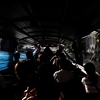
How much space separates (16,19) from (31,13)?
945mm

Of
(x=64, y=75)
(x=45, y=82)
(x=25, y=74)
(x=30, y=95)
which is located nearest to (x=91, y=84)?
(x=64, y=75)

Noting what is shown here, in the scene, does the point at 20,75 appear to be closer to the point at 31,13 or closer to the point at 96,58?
the point at 31,13

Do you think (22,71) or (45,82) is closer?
(45,82)

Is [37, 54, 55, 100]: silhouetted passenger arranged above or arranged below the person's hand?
above

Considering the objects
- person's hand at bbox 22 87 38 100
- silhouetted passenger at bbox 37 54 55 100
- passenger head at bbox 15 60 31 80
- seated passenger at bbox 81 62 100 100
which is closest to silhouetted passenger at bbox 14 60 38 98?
passenger head at bbox 15 60 31 80

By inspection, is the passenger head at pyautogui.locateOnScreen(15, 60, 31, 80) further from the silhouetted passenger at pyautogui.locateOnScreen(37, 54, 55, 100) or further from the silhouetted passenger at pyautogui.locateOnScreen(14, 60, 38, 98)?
the silhouetted passenger at pyautogui.locateOnScreen(37, 54, 55, 100)

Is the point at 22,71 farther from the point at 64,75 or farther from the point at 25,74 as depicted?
the point at 64,75

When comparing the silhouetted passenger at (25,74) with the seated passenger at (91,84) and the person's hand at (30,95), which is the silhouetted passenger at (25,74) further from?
the seated passenger at (91,84)

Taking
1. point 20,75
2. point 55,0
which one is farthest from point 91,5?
point 20,75

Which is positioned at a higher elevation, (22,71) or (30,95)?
(22,71)

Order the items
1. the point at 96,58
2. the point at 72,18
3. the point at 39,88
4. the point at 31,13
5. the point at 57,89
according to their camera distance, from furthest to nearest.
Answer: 1. the point at 96,58
2. the point at 72,18
3. the point at 31,13
4. the point at 57,89
5. the point at 39,88

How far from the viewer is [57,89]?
498 centimetres

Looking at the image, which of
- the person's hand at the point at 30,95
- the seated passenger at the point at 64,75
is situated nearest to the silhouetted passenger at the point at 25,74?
the person's hand at the point at 30,95

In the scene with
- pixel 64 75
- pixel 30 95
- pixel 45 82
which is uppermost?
pixel 64 75
